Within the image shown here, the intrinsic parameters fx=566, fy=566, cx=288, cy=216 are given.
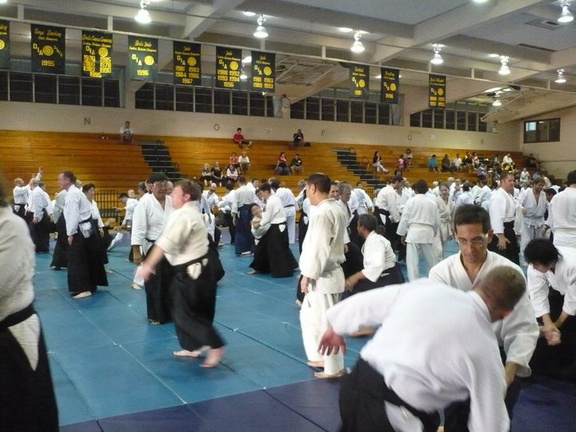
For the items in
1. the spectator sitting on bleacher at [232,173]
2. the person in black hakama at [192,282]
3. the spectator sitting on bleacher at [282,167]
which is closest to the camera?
the person in black hakama at [192,282]

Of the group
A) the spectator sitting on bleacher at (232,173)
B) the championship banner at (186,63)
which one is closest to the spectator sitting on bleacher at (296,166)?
the spectator sitting on bleacher at (232,173)

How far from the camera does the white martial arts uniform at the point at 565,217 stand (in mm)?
7098

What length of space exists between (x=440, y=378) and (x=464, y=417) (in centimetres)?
57

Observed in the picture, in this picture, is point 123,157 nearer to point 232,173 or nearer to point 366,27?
point 232,173

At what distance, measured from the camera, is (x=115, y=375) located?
195 inches

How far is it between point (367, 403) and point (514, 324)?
3.13ft

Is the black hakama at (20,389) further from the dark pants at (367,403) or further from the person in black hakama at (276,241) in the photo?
the person in black hakama at (276,241)

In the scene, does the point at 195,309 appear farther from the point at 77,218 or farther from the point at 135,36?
the point at 135,36

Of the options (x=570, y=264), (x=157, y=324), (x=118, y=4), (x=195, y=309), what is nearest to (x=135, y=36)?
(x=118, y=4)

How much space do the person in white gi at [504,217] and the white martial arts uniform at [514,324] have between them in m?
5.64

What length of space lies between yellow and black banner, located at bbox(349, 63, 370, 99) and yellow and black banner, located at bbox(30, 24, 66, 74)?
318 inches

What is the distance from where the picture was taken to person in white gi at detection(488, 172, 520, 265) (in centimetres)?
829

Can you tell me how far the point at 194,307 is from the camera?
16.9ft

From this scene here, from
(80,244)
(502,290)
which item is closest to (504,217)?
(80,244)
